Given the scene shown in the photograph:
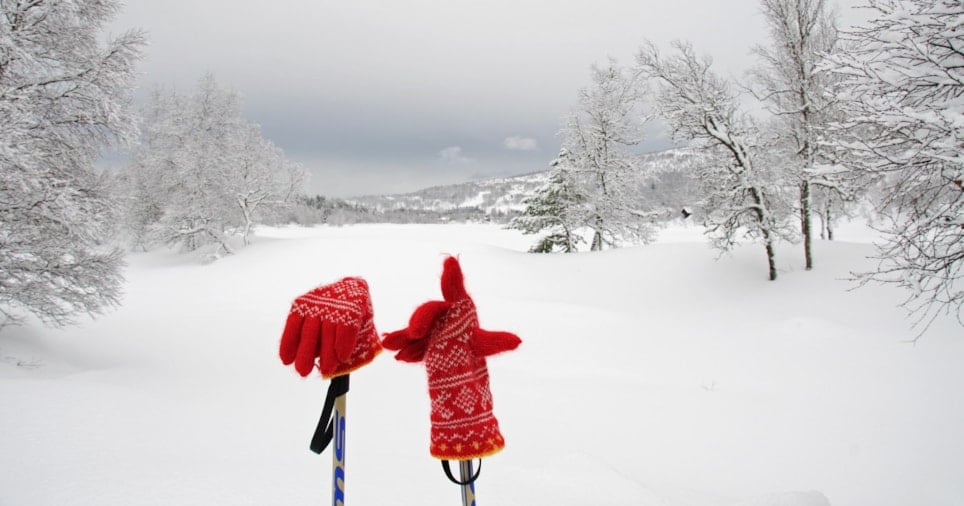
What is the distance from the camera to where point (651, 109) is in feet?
48.4

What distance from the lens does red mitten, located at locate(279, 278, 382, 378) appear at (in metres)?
1.83

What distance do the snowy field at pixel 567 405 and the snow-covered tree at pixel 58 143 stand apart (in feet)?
4.60

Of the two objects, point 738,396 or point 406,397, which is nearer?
point 406,397

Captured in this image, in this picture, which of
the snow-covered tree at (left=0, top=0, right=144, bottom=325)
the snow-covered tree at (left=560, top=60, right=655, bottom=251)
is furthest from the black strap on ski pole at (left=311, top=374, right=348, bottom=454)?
the snow-covered tree at (left=560, top=60, right=655, bottom=251)

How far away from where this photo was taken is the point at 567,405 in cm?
707

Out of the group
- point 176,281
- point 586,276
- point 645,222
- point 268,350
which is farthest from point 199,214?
point 645,222

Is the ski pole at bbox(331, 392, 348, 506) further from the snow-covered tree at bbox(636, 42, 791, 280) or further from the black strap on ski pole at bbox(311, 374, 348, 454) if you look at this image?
the snow-covered tree at bbox(636, 42, 791, 280)

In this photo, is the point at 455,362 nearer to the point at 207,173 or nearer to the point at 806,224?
the point at 806,224

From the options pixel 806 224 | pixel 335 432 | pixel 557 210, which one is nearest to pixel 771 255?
pixel 806 224

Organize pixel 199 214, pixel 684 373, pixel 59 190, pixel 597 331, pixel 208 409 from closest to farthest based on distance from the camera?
pixel 208 409
pixel 59 190
pixel 684 373
pixel 597 331
pixel 199 214

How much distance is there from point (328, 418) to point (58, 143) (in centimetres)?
907

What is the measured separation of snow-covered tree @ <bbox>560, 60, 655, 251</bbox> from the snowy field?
8861 mm

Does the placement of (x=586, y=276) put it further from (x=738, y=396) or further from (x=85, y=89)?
(x=85, y=89)

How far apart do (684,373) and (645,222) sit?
55.0 ft
